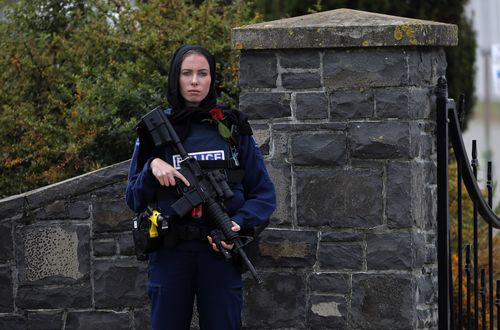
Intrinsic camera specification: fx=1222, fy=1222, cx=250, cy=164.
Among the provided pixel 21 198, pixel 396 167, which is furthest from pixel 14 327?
pixel 396 167

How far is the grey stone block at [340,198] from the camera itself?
5.74 m

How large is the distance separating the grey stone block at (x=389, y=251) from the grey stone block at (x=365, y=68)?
71 cm

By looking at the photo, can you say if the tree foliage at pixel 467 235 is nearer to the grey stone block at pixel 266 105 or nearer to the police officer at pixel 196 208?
the grey stone block at pixel 266 105

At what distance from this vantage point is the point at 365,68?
5.73m

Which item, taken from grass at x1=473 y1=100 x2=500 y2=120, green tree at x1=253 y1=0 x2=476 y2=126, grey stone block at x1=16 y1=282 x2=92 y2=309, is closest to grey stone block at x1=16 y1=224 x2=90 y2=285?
grey stone block at x1=16 y1=282 x2=92 y2=309

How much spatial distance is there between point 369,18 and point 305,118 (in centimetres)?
57

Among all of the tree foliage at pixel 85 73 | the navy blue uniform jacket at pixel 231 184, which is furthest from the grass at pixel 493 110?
the navy blue uniform jacket at pixel 231 184

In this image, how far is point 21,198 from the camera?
20.1ft

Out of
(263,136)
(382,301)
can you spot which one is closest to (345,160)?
(263,136)

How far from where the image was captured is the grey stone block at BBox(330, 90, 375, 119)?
18.8 feet

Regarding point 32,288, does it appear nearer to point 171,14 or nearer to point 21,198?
point 21,198

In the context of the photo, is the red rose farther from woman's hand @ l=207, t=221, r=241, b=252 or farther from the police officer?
woman's hand @ l=207, t=221, r=241, b=252

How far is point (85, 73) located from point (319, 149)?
2.37m

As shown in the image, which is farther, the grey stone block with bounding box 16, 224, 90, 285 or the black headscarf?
the grey stone block with bounding box 16, 224, 90, 285
